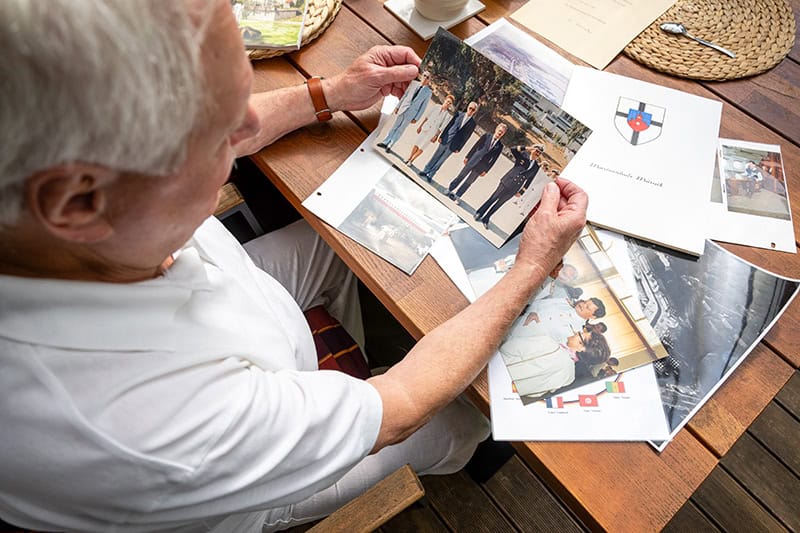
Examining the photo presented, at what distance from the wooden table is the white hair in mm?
468

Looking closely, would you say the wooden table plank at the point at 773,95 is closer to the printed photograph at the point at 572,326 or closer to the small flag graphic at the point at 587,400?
the printed photograph at the point at 572,326

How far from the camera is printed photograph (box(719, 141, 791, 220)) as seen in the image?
88 centimetres

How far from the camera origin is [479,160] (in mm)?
879

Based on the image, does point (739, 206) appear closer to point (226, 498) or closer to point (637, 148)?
point (637, 148)

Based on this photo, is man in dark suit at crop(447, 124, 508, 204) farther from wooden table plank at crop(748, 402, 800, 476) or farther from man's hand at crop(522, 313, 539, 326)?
wooden table plank at crop(748, 402, 800, 476)

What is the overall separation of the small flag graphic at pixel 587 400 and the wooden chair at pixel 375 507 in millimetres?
254

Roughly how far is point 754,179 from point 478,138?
485mm

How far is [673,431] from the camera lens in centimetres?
71

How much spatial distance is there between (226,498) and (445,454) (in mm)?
492

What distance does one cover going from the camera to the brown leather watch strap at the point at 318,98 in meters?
0.95

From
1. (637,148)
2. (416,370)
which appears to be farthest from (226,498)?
(637,148)

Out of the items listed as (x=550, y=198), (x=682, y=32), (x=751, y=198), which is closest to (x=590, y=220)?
(x=550, y=198)

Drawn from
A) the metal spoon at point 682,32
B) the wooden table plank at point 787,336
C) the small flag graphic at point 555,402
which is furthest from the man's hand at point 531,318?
the metal spoon at point 682,32

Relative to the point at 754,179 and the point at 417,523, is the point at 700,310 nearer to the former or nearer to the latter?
the point at 754,179
